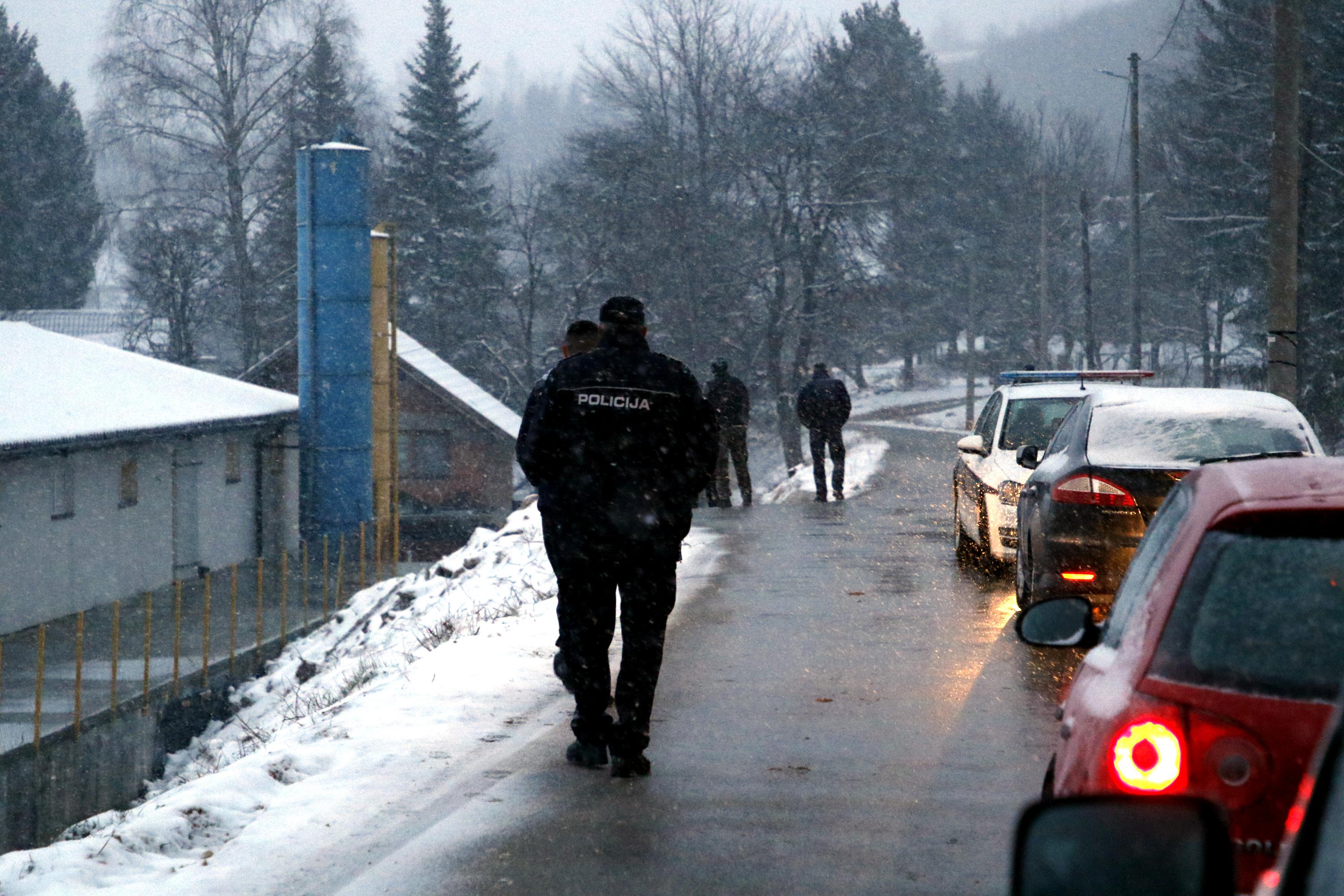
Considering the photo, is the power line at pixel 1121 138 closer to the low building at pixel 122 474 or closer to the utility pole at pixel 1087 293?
the utility pole at pixel 1087 293

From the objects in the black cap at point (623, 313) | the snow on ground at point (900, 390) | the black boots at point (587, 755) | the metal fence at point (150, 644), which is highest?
the snow on ground at point (900, 390)

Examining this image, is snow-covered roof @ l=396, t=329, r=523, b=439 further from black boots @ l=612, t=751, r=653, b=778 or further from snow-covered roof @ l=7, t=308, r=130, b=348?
black boots @ l=612, t=751, r=653, b=778

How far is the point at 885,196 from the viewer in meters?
49.8

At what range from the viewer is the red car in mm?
2957

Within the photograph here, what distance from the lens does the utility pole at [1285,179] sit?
14148 millimetres

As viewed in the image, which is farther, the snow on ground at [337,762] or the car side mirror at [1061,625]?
the snow on ground at [337,762]

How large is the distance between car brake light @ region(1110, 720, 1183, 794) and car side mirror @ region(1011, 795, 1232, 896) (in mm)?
1102

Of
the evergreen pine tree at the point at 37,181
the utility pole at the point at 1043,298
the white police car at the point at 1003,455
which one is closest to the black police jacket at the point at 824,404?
the white police car at the point at 1003,455

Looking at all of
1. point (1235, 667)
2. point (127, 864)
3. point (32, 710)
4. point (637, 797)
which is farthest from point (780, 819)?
point (32, 710)

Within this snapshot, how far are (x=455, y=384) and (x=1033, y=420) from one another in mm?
29749

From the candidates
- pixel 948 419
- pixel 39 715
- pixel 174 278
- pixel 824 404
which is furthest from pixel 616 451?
pixel 948 419

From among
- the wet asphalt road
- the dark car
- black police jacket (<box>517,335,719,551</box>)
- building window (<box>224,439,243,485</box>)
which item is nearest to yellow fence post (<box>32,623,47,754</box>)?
the wet asphalt road

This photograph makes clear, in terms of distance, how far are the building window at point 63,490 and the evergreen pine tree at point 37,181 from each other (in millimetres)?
43750

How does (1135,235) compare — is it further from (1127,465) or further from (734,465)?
(1127,465)
